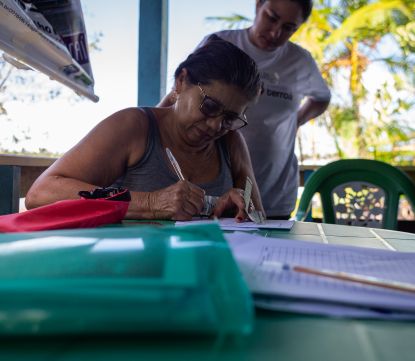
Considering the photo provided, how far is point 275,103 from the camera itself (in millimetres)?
2445

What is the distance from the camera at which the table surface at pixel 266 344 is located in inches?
14.7

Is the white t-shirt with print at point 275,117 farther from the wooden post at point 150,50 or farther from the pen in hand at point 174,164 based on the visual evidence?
the pen in hand at point 174,164

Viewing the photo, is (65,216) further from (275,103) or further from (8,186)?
(275,103)

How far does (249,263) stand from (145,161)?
3.71ft

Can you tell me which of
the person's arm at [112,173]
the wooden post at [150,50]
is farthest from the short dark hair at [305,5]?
the person's arm at [112,173]

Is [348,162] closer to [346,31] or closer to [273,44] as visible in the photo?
[273,44]

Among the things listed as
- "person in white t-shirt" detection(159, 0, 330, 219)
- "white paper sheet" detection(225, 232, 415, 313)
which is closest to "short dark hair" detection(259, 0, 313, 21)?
"person in white t-shirt" detection(159, 0, 330, 219)

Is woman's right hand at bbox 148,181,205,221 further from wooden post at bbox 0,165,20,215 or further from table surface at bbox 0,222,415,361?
table surface at bbox 0,222,415,361

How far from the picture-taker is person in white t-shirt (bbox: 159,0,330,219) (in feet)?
7.50

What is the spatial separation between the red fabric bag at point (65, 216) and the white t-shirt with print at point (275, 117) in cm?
138

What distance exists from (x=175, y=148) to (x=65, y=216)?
83 centimetres

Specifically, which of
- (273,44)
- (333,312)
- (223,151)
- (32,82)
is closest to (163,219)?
(223,151)

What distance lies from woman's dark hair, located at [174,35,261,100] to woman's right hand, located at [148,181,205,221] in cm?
44

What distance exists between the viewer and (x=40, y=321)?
1.23 ft
